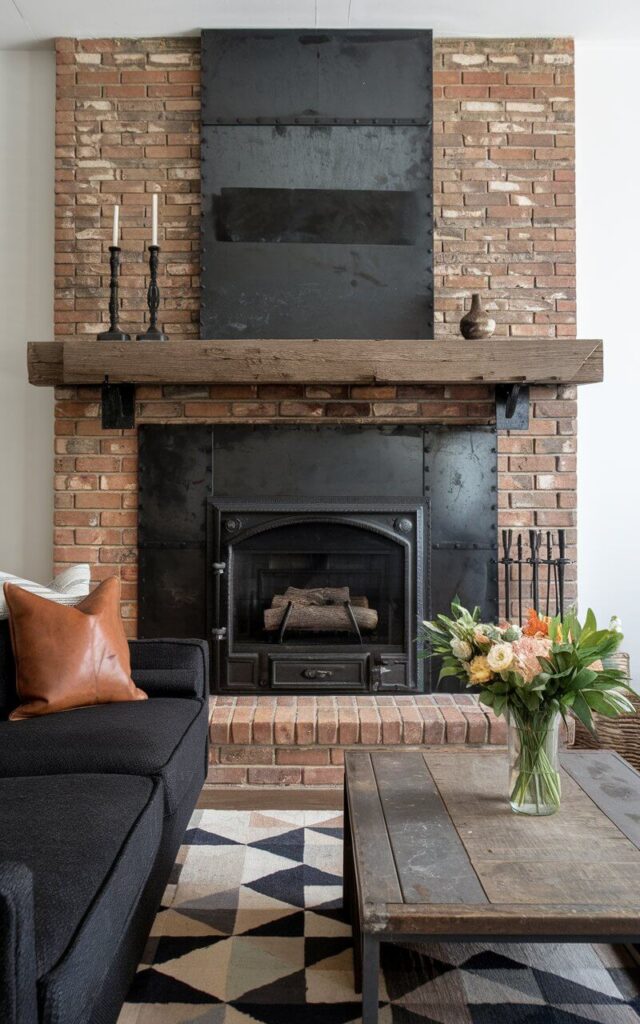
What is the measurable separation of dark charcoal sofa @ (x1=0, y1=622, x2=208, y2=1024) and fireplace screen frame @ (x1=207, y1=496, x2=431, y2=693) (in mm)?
724

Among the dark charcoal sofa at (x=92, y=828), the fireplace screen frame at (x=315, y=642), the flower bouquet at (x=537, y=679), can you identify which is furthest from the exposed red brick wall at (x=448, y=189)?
the flower bouquet at (x=537, y=679)

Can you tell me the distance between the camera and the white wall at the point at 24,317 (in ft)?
12.1

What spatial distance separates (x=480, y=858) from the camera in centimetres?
153

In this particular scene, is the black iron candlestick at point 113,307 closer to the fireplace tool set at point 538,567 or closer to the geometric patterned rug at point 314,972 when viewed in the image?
the fireplace tool set at point 538,567

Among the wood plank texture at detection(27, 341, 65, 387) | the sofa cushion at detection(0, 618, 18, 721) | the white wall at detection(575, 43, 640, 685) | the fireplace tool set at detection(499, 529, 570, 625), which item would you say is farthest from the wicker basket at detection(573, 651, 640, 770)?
the wood plank texture at detection(27, 341, 65, 387)

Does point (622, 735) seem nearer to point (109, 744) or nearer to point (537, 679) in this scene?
point (537, 679)

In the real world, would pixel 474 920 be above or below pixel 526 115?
below

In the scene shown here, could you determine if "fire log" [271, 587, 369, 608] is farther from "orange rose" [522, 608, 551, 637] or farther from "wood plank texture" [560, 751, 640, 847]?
"orange rose" [522, 608, 551, 637]

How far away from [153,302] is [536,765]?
7.88 ft

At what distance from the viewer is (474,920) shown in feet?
4.34

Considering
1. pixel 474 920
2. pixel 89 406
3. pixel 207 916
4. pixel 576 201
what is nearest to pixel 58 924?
pixel 474 920

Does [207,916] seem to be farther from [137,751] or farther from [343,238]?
[343,238]

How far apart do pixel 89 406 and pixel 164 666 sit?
52.1 inches

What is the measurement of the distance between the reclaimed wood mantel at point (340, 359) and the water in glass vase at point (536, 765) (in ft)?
5.98
